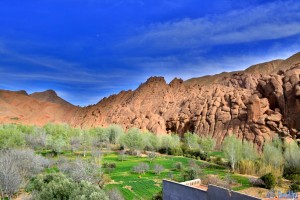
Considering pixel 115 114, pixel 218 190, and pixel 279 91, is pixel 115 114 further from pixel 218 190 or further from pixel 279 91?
pixel 218 190

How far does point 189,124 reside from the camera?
105 metres

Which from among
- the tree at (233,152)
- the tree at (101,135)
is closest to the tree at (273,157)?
the tree at (233,152)

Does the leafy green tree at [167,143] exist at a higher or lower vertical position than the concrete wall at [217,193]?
higher

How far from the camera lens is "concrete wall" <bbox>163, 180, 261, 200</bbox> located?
66.7 feet

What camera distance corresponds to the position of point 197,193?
23031 millimetres

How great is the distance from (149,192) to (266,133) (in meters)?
42.8

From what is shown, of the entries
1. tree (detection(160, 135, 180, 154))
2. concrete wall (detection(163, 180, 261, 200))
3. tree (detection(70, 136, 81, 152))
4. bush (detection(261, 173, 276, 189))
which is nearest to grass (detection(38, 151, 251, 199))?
bush (detection(261, 173, 276, 189))

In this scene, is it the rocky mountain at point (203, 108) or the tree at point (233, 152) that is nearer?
the tree at point (233, 152)

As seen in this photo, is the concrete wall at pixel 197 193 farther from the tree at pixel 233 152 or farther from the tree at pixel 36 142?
the tree at pixel 36 142

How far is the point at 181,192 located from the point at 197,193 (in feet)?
6.25

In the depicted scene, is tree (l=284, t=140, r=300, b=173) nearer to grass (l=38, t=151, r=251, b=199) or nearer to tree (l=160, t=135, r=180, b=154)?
grass (l=38, t=151, r=251, b=199)

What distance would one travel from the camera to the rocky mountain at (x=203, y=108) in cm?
7606

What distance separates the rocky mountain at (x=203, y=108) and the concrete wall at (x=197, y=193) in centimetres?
5094

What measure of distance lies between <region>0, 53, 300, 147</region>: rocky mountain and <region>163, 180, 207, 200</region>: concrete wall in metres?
50.6
